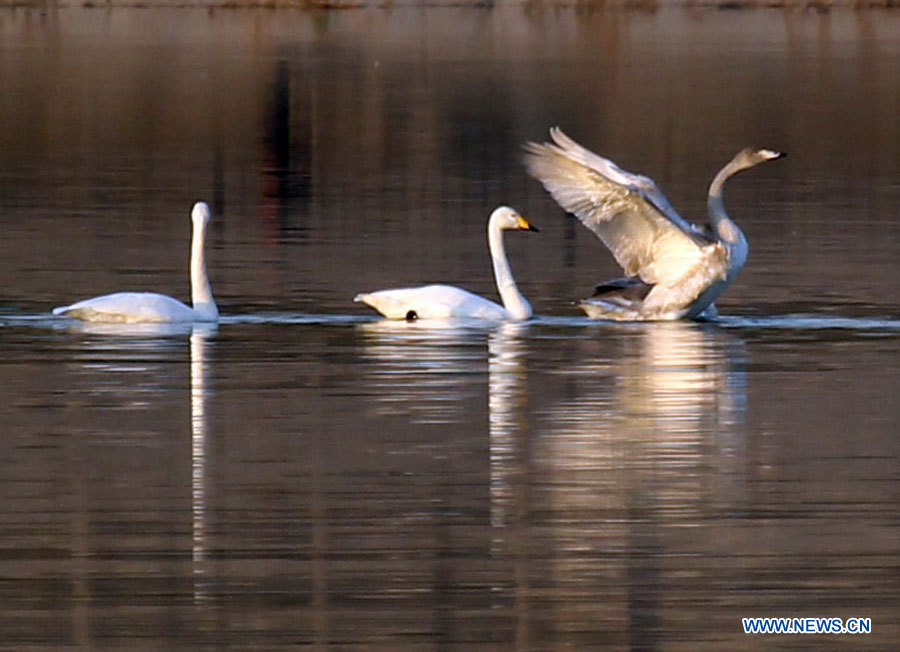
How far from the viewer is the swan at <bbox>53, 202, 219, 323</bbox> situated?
1609cm

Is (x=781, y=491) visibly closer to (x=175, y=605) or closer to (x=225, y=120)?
(x=175, y=605)

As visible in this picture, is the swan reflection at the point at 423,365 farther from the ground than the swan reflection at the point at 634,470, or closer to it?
farther from the ground

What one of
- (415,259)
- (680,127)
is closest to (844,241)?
(415,259)

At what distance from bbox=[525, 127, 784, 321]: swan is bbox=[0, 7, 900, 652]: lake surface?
0.29 metres

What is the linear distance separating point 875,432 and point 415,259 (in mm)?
8224

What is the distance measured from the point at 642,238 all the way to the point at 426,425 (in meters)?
5.07

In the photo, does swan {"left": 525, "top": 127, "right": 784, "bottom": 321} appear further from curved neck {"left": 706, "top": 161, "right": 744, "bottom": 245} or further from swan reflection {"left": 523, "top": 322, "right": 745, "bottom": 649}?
swan reflection {"left": 523, "top": 322, "right": 745, "bottom": 649}

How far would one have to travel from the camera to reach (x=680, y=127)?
124 ft

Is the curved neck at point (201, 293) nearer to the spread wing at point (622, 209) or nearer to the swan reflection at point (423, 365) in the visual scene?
the swan reflection at point (423, 365)

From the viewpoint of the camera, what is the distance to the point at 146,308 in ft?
52.8

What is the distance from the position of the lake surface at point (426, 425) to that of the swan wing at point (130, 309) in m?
0.10

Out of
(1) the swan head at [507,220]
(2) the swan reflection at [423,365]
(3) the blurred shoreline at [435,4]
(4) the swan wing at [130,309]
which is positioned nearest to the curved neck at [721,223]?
(1) the swan head at [507,220]

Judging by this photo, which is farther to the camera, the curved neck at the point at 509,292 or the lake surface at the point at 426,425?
the curved neck at the point at 509,292

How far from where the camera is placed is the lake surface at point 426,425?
9.16 metres
